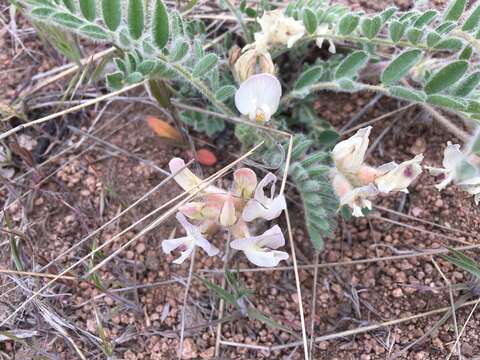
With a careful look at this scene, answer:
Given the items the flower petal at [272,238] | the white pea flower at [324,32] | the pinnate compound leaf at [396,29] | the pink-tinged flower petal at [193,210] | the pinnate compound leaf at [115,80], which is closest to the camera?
the flower petal at [272,238]

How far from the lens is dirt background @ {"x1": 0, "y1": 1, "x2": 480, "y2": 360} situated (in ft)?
5.36

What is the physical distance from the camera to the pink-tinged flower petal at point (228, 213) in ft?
4.45

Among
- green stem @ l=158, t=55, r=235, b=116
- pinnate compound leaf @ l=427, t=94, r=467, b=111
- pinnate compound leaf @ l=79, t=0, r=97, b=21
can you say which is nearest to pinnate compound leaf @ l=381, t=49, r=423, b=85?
pinnate compound leaf @ l=427, t=94, r=467, b=111

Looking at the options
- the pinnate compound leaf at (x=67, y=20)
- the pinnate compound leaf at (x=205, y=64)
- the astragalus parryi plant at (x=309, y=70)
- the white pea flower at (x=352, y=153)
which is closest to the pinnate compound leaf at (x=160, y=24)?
the astragalus parryi plant at (x=309, y=70)

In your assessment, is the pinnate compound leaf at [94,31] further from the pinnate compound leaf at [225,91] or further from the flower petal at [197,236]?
the flower petal at [197,236]

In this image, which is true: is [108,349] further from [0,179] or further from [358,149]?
[358,149]

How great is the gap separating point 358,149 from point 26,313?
1.03 m

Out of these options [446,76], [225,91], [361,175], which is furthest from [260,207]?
[446,76]

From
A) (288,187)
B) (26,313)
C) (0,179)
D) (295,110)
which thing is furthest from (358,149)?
(0,179)

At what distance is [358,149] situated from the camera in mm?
1466

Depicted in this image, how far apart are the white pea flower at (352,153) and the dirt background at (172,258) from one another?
1.13 ft

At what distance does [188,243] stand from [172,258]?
0.39m

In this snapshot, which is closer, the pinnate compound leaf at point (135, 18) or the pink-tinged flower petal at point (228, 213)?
the pink-tinged flower petal at point (228, 213)

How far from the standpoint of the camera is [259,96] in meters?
1.46
